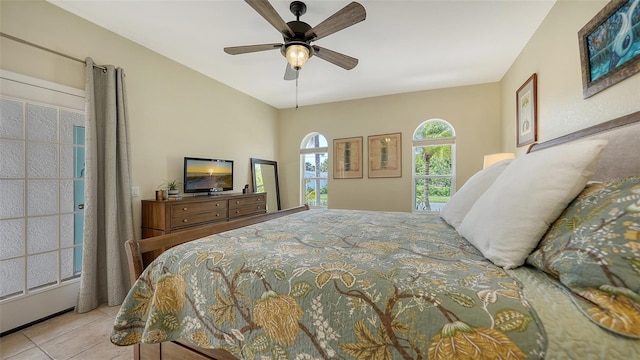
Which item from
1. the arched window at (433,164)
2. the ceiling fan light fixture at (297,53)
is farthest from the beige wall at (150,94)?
the arched window at (433,164)

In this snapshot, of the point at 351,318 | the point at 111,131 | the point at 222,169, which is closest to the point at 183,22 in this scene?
the point at 111,131

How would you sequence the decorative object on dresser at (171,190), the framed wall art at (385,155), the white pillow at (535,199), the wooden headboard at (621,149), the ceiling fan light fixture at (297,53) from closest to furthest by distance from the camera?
1. the white pillow at (535,199)
2. the wooden headboard at (621,149)
3. the ceiling fan light fixture at (297,53)
4. the decorative object on dresser at (171,190)
5. the framed wall art at (385,155)

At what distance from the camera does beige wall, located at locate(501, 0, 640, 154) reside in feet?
4.61

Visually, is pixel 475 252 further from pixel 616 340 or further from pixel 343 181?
pixel 343 181

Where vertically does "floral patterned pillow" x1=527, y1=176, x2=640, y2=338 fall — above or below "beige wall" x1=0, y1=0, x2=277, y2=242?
below

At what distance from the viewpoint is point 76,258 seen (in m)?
2.30

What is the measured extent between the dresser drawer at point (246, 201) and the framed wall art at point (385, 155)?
2.07m

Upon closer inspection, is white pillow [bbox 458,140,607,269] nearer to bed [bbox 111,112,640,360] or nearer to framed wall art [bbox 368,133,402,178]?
bed [bbox 111,112,640,360]

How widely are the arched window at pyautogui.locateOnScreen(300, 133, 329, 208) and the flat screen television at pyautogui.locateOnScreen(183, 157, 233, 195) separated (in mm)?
1724

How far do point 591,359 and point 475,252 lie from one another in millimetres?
532

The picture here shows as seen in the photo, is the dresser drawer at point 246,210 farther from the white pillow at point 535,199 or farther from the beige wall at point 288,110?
the white pillow at point 535,199

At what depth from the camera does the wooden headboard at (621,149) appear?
1069 millimetres

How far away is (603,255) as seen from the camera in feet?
2.02

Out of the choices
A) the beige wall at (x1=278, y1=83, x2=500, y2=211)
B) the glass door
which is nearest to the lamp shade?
the beige wall at (x1=278, y1=83, x2=500, y2=211)
